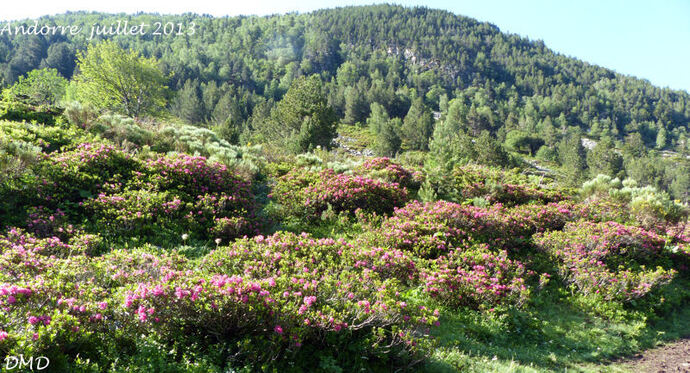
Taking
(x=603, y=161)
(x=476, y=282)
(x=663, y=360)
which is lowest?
(x=663, y=360)

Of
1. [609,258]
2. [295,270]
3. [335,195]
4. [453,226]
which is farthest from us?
[335,195]

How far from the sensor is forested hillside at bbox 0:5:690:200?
277 ft

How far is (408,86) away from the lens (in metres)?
148

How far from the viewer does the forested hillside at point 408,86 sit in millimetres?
84500

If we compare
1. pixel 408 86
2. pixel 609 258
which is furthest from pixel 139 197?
pixel 408 86

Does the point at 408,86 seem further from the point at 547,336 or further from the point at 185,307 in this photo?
the point at 185,307

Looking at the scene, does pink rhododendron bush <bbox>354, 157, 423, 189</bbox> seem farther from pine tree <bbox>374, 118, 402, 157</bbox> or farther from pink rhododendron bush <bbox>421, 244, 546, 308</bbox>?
pine tree <bbox>374, 118, 402, 157</bbox>

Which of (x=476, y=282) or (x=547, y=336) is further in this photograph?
(x=476, y=282)

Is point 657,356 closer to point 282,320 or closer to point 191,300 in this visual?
point 282,320

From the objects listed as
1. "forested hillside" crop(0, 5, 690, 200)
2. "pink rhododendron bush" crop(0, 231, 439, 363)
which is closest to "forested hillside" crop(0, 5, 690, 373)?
"pink rhododendron bush" crop(0, 231, 439, 363)

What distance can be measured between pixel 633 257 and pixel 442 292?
20.3 ft

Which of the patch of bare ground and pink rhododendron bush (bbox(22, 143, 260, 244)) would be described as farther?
pink rhododendron bush (bbox(22, 143, 260, 244))

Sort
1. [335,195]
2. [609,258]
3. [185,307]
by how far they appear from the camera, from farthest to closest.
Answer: [335,195] < [609,258] < [185,307]

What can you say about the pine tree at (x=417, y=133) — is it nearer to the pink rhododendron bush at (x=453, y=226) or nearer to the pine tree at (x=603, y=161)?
the pine tree at (x=603, y=161)
